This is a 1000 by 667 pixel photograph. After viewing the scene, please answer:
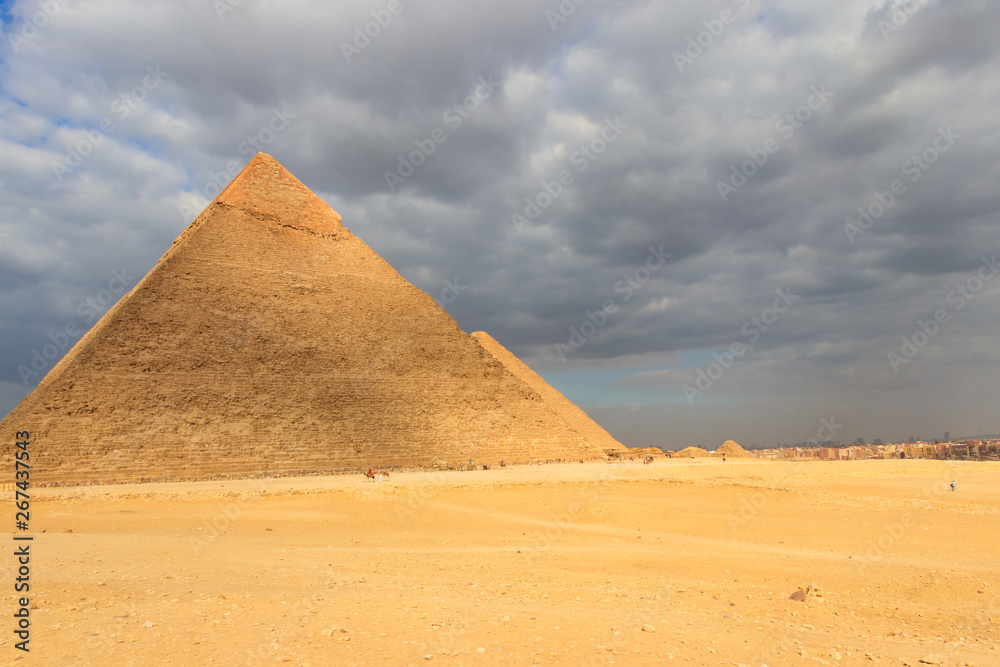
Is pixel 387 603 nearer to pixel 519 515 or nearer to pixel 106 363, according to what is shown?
pixel 519 515

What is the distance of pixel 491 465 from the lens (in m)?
33.8

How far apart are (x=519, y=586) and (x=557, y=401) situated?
56.3m

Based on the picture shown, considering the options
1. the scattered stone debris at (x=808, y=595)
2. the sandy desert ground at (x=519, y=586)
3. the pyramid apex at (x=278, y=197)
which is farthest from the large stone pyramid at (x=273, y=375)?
the scattered stone debris at (x=808, y=595)

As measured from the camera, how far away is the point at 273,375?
31953 mm

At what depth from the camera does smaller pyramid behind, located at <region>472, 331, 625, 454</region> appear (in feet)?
186

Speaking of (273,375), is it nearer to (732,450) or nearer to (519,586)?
(519,586)

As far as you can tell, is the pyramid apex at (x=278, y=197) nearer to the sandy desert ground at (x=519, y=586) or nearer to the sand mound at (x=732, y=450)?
the sandy desert ground at (x=519, y=586)

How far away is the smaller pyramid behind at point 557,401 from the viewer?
5671 cm

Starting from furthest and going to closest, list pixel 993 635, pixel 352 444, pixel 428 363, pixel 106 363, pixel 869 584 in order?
pixel 428 363 < pixel 352 444 < pixel 106 363 < pixel 869 584 < pixel 993 635

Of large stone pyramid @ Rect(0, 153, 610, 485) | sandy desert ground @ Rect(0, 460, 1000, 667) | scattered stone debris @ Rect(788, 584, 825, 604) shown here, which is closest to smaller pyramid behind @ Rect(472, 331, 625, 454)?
large stone pyramid @ Rect(0, 153, 610, 485)

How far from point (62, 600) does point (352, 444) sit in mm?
26734

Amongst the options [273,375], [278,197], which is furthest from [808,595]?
[278,197]

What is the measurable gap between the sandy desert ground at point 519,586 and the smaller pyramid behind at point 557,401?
4084 cm

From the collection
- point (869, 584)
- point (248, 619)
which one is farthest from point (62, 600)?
point (869, 584)
